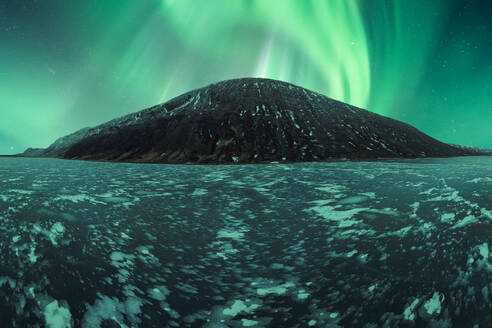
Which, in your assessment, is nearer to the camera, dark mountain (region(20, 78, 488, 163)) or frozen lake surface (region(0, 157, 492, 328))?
frozen lake surface (region(0, 157, 492, 328))

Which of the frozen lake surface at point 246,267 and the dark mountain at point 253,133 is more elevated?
the dark mountain at point 253,133

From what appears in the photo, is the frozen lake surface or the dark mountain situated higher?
the dark mountain

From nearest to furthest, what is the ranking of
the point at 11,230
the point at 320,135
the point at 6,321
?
the point at 6,321, the point at 11,230, the point at 320,135

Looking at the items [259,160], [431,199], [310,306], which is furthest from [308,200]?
[259,160]

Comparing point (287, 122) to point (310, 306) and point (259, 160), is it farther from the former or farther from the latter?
point (310, 306)
